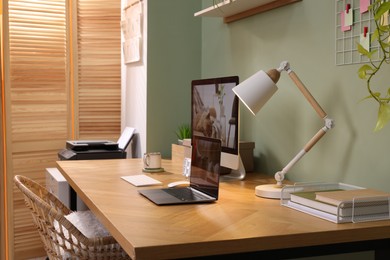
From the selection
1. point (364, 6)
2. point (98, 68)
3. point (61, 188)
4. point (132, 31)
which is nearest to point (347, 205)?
point (364, 6)

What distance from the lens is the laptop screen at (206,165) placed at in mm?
1988

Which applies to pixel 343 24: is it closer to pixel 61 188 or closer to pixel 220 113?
pixel 220 113

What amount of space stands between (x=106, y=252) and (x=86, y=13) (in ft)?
7.62

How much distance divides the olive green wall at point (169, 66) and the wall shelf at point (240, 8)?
1.48 feet

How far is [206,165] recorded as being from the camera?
207 centimetres

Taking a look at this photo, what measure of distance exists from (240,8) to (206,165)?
106cm

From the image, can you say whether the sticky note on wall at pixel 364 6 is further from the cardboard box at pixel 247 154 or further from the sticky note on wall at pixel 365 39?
the cardboard box at pixel 247 154

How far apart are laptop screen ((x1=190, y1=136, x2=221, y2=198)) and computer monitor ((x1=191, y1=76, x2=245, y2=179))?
207 mm

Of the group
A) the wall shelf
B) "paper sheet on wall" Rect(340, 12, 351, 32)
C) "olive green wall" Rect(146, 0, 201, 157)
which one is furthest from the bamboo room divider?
"paper sheet on wall" Rect(340, 12, 351, 32)

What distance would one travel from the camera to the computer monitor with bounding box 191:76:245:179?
2311 mm

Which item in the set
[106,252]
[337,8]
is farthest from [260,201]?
[337,8]

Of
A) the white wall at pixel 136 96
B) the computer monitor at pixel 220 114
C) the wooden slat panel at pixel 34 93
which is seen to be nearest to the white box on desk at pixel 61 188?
→ the wooden slat panel at pixel 34 93

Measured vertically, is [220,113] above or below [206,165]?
above

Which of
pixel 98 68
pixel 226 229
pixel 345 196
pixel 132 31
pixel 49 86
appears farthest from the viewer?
pixel 98 68
